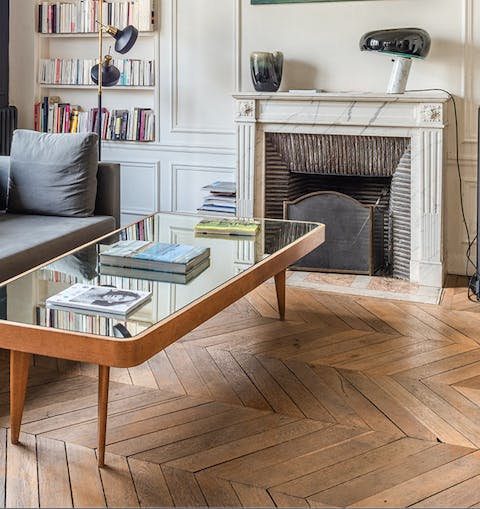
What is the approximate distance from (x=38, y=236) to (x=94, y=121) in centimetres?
201

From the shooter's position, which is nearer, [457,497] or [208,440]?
[457,497]

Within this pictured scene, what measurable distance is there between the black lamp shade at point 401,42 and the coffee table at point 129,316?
1354mm

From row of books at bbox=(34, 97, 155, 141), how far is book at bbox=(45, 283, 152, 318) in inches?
111

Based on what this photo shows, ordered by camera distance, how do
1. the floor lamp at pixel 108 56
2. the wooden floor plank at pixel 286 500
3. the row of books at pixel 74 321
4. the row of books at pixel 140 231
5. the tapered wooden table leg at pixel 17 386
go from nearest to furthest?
the wooden floor plank at pixel 286 500
the row of books at pixel 74 321
the tapered wooden table leg at pixel 17 386
the row of books at pixel 140 231
the floor lamp at pixel 108 56

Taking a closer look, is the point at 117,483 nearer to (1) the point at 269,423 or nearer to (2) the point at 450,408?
(1) the point at 269,423

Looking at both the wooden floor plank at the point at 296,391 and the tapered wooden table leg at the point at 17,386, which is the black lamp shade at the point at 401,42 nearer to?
the wooden floor plank at the point at 296,391

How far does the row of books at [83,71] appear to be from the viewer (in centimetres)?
506

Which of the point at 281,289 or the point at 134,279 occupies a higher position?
the point at 134,279

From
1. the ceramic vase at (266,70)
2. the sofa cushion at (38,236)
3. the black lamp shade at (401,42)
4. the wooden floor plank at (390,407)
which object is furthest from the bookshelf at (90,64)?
the wooden floor plank at (390,407)

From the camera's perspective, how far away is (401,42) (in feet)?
13.5

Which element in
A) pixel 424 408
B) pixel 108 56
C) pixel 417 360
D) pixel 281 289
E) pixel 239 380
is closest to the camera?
pixel 424 408

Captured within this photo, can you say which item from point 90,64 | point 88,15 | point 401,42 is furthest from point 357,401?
point 88,15

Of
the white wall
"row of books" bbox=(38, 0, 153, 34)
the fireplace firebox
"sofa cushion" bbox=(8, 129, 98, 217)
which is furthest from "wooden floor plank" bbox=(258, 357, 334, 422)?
"row of books" bbox=(38, 0, 153, 34)

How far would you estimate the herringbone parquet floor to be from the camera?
6.78 feet
